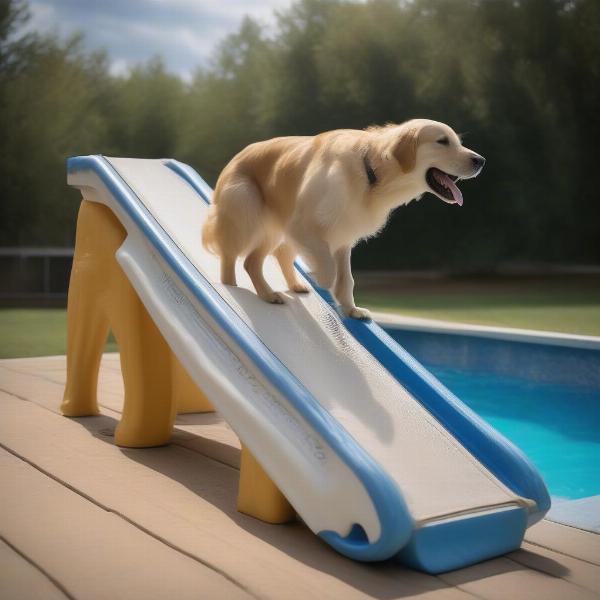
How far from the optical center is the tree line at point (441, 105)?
41.5 ft

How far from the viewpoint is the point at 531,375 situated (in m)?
4.95

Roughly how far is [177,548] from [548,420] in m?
3.09

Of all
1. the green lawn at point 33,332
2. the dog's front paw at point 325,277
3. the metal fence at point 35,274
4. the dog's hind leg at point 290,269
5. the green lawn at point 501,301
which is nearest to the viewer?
the dog's front paw at point 325,277

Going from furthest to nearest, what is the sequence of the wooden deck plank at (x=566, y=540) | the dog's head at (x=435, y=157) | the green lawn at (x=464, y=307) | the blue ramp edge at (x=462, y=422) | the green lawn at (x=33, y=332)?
the green lawn at (x=464, y=307)
the green lawn at (x=33, y=332)
the dog's head at (x=435, y=157)
the blue ramp edge at (x=462, y=422)
the wooden deck plank at (x=566, y=540)

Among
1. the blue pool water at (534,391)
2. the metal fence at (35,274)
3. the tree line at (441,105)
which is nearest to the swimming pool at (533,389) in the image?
the blue pool water at (534,391)

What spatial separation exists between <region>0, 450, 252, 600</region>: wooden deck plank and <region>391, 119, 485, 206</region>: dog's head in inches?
49.4

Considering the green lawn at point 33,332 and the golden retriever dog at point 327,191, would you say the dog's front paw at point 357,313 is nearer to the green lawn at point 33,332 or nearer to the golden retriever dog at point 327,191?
the golden retriever dog at point 327,191

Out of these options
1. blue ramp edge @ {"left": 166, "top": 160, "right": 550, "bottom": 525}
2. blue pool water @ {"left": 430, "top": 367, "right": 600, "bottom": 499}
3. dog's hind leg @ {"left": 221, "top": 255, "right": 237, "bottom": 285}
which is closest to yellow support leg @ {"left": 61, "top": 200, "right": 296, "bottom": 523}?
dog's hind leg @ {"left": 221, "top": 255, "right": 237, "bottom": 285}

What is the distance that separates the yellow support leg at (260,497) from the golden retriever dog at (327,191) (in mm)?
601

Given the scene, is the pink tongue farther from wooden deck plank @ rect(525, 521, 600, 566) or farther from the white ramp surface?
wooden deck plank @ rect(525, 521, 600, 566)

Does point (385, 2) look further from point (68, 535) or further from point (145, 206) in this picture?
point (68, 535)

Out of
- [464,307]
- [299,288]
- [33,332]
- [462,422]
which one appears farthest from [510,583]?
[464,307]

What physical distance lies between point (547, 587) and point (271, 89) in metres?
12.8

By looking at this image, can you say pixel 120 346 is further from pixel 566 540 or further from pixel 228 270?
pixel 566 540
